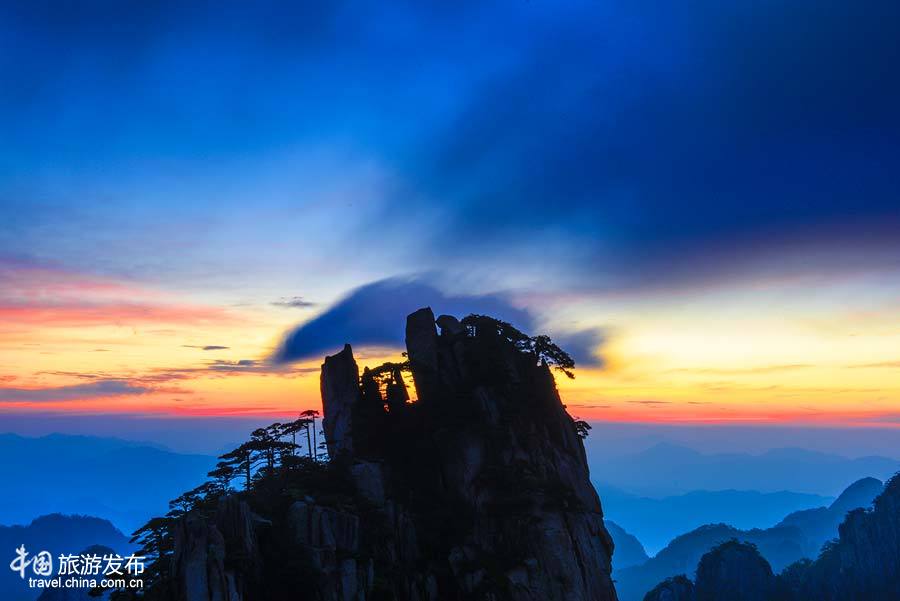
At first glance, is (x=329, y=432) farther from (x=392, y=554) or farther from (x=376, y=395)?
(x=392, y=554)

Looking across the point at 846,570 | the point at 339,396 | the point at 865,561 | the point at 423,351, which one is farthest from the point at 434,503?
the point at 865,561

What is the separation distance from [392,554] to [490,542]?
8.75 metres

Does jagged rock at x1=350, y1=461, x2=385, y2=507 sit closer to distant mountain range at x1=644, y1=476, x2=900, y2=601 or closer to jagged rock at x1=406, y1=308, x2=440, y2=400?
jagged rock at x1=406, y1=308, x2=440, y2=400

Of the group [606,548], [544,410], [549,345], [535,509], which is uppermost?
[549,345]

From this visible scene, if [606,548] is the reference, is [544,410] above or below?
above

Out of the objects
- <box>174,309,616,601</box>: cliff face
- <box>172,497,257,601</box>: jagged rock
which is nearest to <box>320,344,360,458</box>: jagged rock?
<box>174,309,616,601</box>: cliff face

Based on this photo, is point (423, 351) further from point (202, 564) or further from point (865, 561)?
point (865, 561)

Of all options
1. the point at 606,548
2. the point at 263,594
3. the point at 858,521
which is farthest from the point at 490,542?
the point at 858,521

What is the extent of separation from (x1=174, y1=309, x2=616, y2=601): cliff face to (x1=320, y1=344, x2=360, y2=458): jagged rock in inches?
5.0

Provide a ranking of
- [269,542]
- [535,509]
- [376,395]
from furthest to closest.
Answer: [376,395] → [535,509] → [269,542]

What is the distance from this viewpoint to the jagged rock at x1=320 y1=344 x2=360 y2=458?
65188mm

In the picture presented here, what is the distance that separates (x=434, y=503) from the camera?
59.9m

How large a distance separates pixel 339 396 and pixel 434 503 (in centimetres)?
1465

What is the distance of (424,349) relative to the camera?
69.0m
